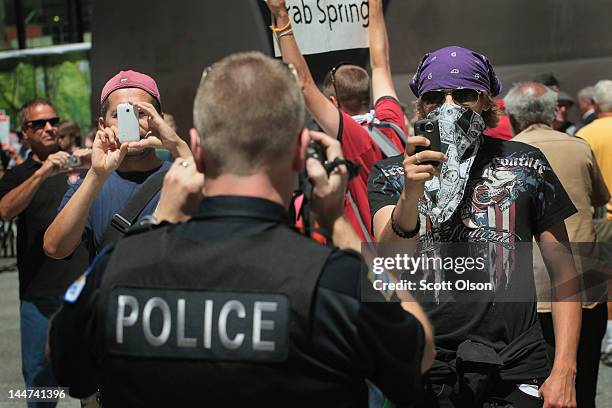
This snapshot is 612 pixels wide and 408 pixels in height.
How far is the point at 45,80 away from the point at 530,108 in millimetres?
25104

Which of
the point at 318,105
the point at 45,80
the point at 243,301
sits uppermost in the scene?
the point at 318,105

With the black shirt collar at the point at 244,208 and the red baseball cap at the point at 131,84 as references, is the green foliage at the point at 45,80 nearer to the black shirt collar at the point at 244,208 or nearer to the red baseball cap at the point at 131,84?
the red baseball cap at the point at 131,84

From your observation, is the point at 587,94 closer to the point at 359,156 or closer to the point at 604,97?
the point at 604,97

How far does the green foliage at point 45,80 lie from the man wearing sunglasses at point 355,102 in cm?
2475

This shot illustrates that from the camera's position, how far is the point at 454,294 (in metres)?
3.44

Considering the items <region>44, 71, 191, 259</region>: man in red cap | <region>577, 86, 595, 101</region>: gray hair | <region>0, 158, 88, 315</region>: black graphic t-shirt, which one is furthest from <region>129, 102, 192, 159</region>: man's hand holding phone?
<region>577, 86, 595, 101</region>: gray hair

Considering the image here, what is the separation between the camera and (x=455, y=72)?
136 inches

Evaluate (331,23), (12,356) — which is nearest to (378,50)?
(331,23)

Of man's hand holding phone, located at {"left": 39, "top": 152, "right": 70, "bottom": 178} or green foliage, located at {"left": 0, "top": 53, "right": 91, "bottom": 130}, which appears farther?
green foliage, located at {"left": 0, "top": 53, "right": 91, "bottom": 130}

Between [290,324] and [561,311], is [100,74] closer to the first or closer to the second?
[561,311]

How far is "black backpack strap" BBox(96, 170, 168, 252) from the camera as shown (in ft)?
12.2

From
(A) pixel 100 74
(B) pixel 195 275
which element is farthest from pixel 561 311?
(A) pixel 100 74

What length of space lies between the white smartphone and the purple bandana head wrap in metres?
1.08

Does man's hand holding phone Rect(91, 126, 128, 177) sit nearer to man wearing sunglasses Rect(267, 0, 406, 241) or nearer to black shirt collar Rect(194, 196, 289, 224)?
man wearing sunglasses Rect(267, 0, 406, 241)
